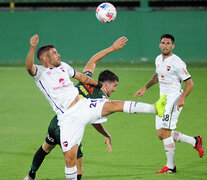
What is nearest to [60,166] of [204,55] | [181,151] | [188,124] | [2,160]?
[2,160]

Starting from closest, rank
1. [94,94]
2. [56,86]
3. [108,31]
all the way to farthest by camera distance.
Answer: [56,86], [94,94], [108,31]

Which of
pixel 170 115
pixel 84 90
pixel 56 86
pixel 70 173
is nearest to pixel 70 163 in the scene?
pixel 70 173

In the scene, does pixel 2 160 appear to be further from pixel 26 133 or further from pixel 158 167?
pixel 158 167

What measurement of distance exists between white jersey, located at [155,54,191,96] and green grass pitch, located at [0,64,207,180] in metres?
1.25

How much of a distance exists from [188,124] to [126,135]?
1.61m

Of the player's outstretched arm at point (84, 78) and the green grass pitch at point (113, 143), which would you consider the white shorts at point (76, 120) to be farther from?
the green grass pitch at point (113, 143)

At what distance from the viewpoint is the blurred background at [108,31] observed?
66.6 ft

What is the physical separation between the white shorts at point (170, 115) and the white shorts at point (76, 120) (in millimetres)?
1583

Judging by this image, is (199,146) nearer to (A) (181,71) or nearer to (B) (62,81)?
(A) (181,71)

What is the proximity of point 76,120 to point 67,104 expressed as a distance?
267 mm

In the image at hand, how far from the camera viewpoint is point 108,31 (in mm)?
20531

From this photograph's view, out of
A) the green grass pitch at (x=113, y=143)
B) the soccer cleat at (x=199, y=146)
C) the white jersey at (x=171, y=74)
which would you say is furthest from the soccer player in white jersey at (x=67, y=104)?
the soccer cleat at (x=199, y=146)

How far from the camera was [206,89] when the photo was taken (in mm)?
14594

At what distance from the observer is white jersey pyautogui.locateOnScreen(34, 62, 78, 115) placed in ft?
20.6
